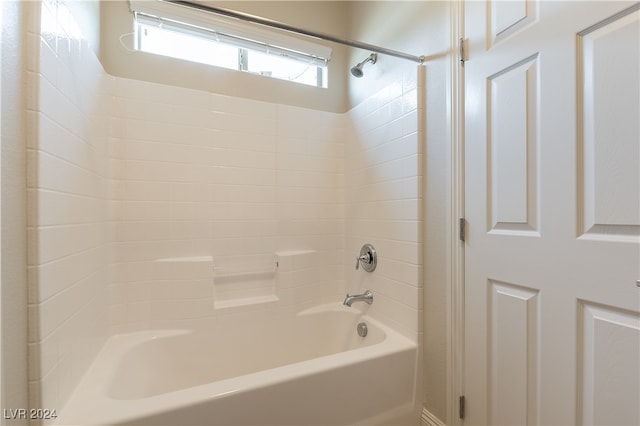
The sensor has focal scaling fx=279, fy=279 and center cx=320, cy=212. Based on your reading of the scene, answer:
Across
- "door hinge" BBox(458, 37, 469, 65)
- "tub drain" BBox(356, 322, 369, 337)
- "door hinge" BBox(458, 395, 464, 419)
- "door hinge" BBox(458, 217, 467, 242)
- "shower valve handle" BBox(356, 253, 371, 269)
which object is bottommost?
"door hinge" BBox(458, 395, 464, 419)

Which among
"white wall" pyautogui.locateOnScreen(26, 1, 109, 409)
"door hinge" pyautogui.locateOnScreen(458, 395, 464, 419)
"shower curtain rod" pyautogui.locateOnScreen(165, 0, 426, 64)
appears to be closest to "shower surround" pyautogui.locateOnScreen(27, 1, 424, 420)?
"white wall" pyautogui.locateOnScreen(26, 1, 109, 409)

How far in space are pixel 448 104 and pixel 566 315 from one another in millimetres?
897

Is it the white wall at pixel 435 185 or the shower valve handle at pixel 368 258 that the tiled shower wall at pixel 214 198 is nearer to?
the shower valve handle at pixel 368 258

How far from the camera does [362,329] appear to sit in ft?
5.48

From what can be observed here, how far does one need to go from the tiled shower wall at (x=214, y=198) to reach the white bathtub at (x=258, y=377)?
0.17 m

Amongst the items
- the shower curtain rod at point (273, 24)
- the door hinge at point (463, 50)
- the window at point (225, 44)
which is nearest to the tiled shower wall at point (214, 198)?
the window at point (225, 44)

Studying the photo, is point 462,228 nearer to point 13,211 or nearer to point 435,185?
point 435,185

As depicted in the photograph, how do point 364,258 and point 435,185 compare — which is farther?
point 364,258

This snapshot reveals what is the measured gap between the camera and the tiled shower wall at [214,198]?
155cm

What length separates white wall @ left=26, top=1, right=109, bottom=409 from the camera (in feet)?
2.58

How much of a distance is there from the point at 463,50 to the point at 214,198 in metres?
1.50

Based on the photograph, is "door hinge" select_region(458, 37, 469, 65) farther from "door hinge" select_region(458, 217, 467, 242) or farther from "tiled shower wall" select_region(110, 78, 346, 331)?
"tiled shower wall" select_region(110, 78, 346, 331)

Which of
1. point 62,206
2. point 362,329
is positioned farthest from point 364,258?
point 62,206

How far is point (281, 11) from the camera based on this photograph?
6.38 ft
